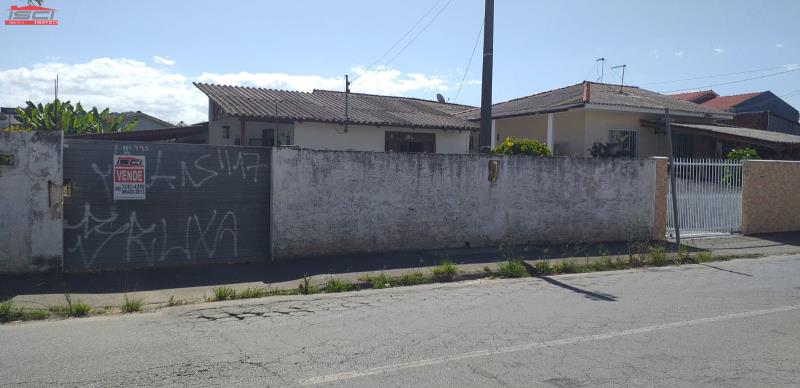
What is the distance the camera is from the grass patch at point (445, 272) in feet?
31.3

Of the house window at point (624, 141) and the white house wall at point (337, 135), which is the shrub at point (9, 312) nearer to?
the white house wall at point (337, 135)

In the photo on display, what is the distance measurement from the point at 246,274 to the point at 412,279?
257 centimetres

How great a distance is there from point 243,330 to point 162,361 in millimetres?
1215

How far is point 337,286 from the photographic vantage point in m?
8.67

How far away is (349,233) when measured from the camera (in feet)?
35.9

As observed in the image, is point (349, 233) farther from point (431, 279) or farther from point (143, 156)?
point (143, 156)

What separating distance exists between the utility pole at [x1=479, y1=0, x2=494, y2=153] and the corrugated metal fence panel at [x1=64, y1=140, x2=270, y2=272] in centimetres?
494

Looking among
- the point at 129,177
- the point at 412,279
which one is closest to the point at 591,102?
the point at 412,279

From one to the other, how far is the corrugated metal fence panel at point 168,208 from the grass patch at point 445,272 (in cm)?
297


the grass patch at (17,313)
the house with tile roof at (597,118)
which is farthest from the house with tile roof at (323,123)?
the grass patch at (17,313)

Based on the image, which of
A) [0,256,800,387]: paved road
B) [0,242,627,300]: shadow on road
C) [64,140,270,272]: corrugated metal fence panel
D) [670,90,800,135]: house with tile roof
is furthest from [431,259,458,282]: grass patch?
[670,90,800,135]: house with tile roof

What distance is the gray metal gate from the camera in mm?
14492

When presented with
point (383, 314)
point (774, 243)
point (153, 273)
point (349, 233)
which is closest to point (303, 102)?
point (349, 233)

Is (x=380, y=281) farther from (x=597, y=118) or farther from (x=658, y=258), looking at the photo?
(x=597, y=118)
